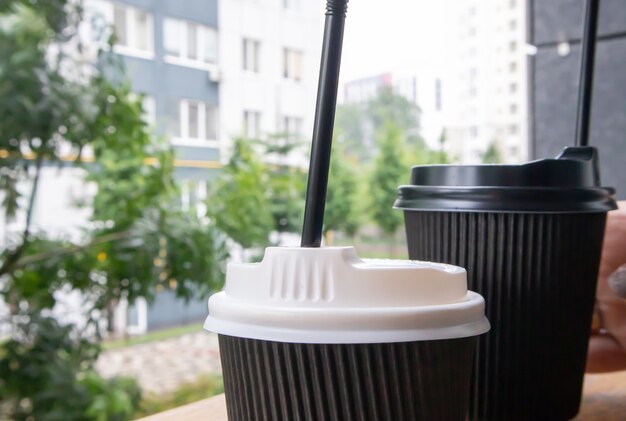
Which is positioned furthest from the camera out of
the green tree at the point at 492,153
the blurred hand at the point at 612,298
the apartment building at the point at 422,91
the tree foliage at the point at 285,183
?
the apartment building at the point at 422,91

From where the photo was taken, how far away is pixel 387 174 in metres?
3.79

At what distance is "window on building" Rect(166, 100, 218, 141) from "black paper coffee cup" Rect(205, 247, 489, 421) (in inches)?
127

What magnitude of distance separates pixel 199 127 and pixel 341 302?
3.43 m

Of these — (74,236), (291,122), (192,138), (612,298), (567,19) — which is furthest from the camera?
(291,122)

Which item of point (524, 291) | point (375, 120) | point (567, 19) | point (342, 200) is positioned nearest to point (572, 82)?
point (567, 19)

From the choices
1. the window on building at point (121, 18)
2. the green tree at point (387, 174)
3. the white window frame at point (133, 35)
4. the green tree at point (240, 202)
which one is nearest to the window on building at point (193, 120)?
the white window frame at point (133, 35)

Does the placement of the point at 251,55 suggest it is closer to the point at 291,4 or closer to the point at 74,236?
the point at 291,4

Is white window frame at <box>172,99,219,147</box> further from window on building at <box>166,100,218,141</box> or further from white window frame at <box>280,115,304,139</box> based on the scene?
white window frame at <box>280,115,304,139</box>

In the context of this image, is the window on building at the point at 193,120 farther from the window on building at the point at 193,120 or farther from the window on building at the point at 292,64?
the window on building at the point at 292,64

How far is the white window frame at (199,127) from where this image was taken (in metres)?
3.54

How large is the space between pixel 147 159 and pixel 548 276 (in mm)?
1503

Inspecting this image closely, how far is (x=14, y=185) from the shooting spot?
1.45 metres

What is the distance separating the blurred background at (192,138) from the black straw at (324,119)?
5 centimetres

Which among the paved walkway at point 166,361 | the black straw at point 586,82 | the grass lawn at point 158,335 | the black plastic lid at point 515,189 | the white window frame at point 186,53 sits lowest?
the paved walkway at point 166,361
